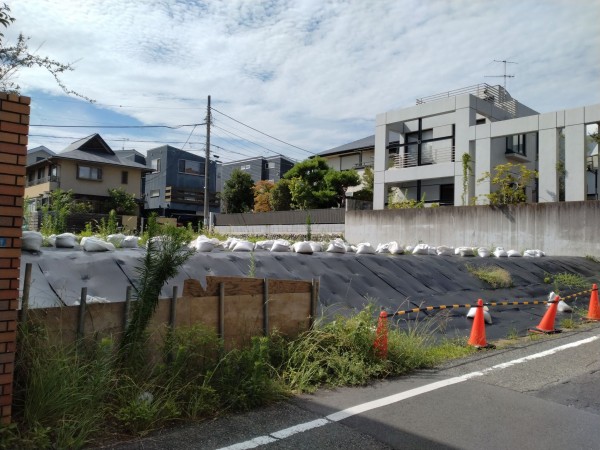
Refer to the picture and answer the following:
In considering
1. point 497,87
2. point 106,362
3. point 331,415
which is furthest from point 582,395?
point 497,87

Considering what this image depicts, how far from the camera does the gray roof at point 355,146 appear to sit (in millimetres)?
33975

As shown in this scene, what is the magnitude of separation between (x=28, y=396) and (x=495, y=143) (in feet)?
84.1

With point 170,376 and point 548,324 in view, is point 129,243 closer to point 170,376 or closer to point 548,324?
point 170,376

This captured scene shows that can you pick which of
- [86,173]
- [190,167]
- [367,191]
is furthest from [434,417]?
[190,167]

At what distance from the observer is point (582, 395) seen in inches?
192

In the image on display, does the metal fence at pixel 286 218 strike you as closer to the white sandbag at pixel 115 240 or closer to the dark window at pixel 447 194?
the dark window at pixel 447 194

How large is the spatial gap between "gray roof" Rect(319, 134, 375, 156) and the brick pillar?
3099 centimetres

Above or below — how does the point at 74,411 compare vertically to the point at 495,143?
below

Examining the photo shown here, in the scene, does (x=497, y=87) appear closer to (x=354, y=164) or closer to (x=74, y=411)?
(x=354, y=164)

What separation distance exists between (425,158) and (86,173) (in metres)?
22.8

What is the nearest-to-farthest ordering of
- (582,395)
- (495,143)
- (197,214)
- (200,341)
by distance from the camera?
(200,341)
(582,395)
(495,143)
(197,214)

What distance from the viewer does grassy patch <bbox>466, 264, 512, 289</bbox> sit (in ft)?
36.6

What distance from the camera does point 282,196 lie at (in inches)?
1266

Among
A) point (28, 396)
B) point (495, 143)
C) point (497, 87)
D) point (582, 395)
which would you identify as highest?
point (497, 87)
